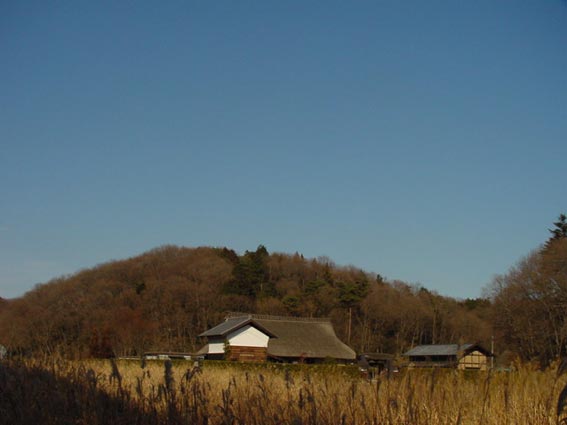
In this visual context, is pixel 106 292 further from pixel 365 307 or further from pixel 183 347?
pixel 365 307

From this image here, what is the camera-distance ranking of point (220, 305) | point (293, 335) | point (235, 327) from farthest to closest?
point (220, 305)
point (293, 335)
point (235, 327)

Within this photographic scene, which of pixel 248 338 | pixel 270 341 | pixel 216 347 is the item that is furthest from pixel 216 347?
pixel 270 341

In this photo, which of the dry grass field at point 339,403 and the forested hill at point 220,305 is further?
the forested hill at point 220,305

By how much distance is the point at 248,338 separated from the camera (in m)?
45.8

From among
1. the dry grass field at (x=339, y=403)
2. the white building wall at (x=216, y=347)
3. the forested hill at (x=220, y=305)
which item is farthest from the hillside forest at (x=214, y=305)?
the dry grass field at (x=339, y=403)

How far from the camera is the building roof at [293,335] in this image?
46500 millimetres

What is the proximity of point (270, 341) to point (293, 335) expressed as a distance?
3.48 metres

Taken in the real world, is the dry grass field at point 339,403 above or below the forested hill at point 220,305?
below

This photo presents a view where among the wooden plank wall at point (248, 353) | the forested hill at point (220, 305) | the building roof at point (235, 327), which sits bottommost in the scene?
the wooden plank wall at point (248, 353)

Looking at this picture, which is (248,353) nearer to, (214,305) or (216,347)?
(216,347)

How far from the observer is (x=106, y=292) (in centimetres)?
7550

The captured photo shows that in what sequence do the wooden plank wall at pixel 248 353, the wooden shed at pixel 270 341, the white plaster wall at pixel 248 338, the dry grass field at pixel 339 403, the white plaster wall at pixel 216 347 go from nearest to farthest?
the dry grass field at pixel 339 403 → the wooden plank wall at pixel 248 353 → the wooden shed at pixel 270 341 → the white plaster wall at pixel 248 338 → the white plaster wall at pixel 216 347

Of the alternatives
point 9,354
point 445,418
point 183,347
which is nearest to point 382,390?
point 445,418

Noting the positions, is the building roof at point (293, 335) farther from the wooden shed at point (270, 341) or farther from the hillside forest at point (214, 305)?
the hillside forest at point (214, 305)
